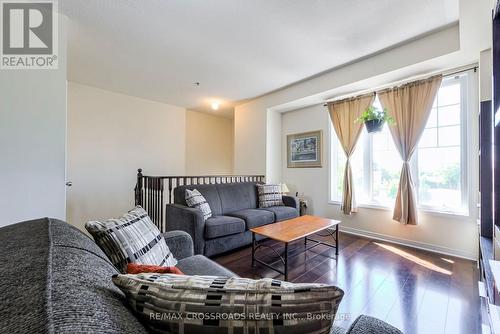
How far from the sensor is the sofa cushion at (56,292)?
334mm

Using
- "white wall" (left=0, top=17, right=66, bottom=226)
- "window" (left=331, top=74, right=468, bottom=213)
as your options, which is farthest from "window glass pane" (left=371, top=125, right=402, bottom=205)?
"white wall" (left=0, top=17, right=66, bottom=226)

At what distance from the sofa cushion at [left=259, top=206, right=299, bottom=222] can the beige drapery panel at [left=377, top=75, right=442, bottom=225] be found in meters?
1.45

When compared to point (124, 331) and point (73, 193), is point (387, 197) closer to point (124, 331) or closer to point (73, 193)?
point (124, 331)

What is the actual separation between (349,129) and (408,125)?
822mm

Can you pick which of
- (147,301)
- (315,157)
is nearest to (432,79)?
(315,157)

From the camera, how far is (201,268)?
134cm

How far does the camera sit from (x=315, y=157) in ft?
13.4

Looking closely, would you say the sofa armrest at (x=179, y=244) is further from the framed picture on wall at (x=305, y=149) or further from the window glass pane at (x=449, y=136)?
the window glass pane at (x=449, y=136)

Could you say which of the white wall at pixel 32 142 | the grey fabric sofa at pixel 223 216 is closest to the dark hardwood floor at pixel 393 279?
the grey fabric sofa at pixel 223 216

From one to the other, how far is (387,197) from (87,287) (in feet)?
12.3

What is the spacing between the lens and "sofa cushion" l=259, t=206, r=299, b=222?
3252 mm

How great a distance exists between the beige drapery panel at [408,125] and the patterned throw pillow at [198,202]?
104 inches

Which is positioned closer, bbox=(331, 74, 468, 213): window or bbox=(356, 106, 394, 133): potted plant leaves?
bbox=(331, 74, 468, 213): window

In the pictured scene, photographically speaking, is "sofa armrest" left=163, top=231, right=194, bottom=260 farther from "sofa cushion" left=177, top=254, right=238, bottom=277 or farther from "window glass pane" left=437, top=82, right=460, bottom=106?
"window glass pane" left=437, top=82, right=460, bottom=106
